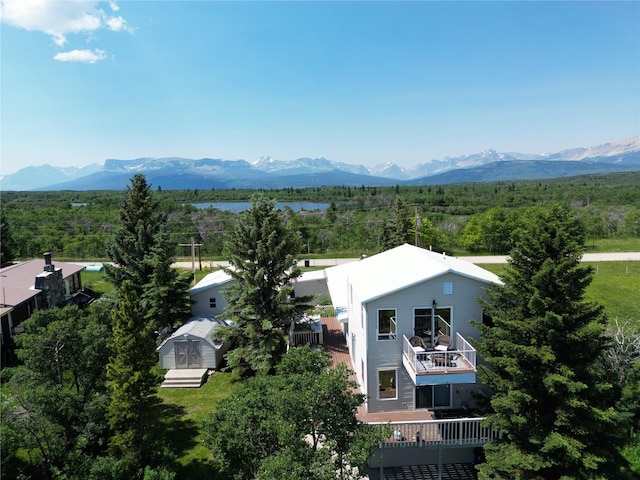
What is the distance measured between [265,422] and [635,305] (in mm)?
24690

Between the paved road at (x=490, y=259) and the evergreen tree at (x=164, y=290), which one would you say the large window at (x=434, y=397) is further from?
the paved road at (x=490, y=259)

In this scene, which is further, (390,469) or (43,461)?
(390,469)

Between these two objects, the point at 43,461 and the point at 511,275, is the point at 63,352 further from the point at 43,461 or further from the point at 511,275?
the point at 511,275

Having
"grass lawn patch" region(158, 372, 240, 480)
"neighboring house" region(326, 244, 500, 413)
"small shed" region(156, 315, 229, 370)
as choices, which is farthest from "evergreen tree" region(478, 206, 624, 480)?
"small shed" region(156, 315, 229, 370)

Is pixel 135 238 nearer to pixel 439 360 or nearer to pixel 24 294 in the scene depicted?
pixel 24 294

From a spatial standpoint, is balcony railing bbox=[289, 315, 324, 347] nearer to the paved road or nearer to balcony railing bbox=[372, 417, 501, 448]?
balcony railing bbox=[372, 417, 501, 448]

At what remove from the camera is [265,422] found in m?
8.75

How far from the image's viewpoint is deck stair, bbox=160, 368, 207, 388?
17875mm

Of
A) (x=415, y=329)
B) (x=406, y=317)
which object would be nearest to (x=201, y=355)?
(x=406, y=317)

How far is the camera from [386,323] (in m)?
13.6

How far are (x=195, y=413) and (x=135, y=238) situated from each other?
10.9 m

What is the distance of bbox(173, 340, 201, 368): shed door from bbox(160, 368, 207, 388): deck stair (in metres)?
0.27

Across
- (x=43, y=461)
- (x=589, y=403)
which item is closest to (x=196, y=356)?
(x=43, y=461)

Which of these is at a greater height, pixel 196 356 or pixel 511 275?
pixel 511 275
